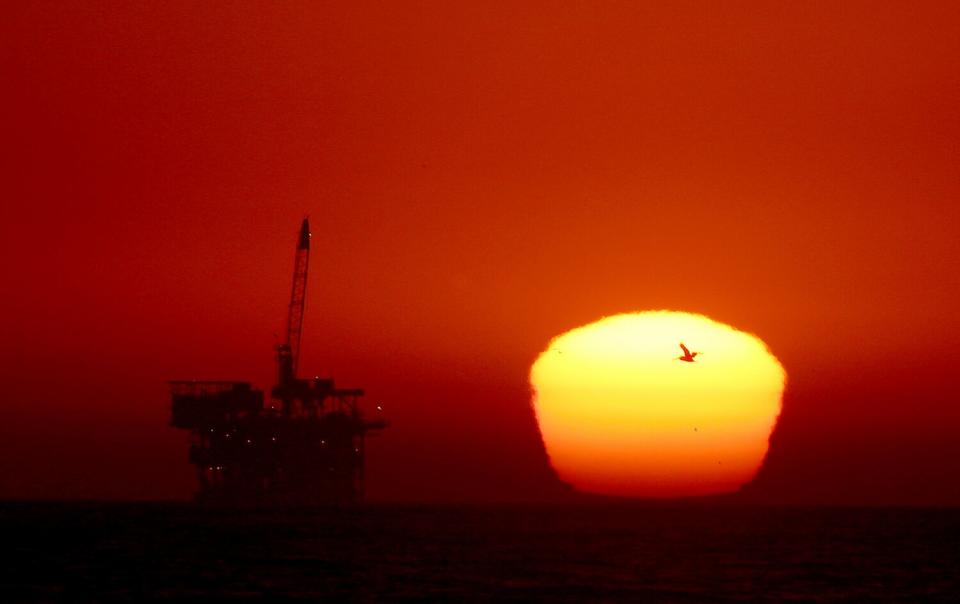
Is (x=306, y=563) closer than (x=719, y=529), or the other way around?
(x=306, y=563)

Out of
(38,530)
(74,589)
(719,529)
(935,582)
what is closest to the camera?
(74,589)

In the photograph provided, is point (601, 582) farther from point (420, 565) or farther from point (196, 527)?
point (196, 527)

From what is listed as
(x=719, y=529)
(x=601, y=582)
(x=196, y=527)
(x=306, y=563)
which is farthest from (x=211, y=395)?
(x=601, y=582)

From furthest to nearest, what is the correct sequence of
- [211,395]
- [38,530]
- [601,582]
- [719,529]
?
[211,395] → [719,529] → [38,530] → [601,582]

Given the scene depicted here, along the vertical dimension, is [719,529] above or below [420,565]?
above

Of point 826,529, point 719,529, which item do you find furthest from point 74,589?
point 826,529

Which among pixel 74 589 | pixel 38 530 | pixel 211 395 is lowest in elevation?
pixel 74 589
